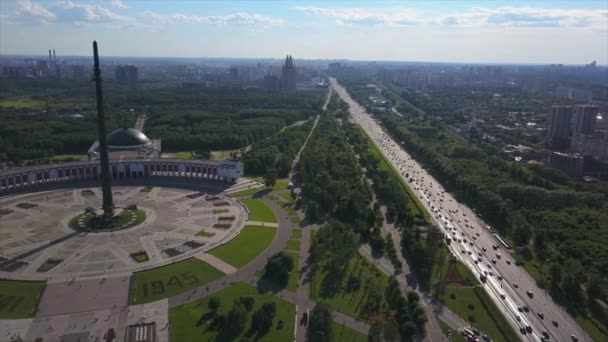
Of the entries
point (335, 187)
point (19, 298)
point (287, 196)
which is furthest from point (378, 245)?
point (19, 298)

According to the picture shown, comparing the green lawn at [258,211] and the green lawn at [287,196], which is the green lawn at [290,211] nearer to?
the green lawn at [258,211]

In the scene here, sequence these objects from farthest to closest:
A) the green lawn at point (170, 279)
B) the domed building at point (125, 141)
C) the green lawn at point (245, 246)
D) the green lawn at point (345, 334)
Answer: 1. the domed building at point (125, 141)
2. the green lawn at point (245, 246)
3. the green lawn at point (170, 279)
4. the green lawn at point (345, 334)

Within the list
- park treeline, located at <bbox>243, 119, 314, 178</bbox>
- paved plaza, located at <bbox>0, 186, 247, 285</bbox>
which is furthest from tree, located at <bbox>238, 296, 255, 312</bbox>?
park treeline, located at <bbox>243, 119, 314, 178</bbox>

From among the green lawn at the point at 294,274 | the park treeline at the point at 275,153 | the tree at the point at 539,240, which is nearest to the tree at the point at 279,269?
the green lawn at the point at 294,274

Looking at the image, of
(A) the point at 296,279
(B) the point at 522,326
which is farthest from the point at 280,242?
(B) the point at 522,326

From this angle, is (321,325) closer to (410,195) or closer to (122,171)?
(410,195)

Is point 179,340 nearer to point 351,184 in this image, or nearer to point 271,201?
point 271,201

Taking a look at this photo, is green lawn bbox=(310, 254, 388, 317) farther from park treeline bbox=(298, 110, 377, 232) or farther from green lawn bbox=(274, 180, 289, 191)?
green lawn bbox=(274, 180, 289, 191)
